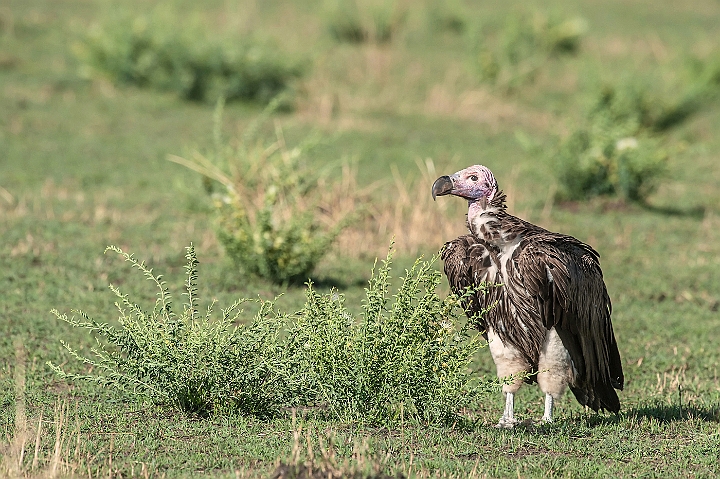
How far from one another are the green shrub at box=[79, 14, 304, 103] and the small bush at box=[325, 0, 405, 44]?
3.72 m

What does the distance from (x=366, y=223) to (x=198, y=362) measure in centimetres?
591

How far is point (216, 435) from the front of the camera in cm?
575

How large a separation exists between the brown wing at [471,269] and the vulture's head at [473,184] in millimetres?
268

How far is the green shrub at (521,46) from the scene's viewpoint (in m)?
20.6

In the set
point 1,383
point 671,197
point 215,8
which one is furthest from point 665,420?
point 215,8

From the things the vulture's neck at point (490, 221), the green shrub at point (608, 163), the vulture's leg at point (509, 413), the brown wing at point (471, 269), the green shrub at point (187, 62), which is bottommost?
the vulture's leg at point (509, 413)

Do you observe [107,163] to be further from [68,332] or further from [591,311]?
[591,311]

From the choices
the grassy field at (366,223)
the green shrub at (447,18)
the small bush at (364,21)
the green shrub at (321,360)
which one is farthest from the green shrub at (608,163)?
the green shrub at (447,18)

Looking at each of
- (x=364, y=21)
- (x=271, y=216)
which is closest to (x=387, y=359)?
(x=271, y=216)

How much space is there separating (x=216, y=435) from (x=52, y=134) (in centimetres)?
1153

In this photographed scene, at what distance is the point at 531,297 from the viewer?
6039 millimetres

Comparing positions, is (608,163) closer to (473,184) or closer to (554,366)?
(473,184)

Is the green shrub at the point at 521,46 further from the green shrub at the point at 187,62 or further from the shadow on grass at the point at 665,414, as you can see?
the shadow on grass at the point at 665,414

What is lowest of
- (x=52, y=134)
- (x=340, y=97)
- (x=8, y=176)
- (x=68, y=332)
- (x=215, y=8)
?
(x=68, y=332)
